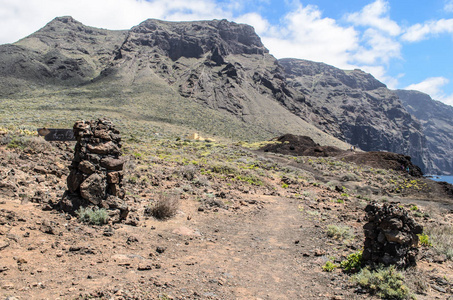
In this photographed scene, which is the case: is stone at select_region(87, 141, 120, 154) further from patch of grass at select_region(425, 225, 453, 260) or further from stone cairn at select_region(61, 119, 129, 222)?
patch of grass at select_region(425, 225, 453, 260)

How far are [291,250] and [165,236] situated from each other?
3385 millimetres

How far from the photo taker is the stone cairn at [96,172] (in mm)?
7078

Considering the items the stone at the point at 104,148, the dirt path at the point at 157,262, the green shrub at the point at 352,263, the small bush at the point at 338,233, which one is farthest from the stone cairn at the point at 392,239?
the stone at the point at 104,148

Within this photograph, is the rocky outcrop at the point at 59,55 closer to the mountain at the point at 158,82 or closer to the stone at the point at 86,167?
the mountain at the point at 158,82

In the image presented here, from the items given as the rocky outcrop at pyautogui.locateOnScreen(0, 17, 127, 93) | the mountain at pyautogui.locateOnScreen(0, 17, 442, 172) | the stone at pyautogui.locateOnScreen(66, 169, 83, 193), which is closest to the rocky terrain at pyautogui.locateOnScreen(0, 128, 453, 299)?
the stone at pyautogui.locateOnScreen(66, 169, 83, 193)

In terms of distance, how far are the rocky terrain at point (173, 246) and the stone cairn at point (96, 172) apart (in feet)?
1.42

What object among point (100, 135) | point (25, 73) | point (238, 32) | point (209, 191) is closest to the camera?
point (100, 135)

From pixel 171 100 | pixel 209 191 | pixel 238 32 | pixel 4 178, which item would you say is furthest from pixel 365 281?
pixel 238 32

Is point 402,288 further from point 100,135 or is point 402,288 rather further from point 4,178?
point 4,178

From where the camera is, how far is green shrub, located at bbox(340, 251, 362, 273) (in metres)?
5.84

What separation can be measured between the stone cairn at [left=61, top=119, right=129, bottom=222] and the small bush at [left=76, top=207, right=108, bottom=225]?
31cm

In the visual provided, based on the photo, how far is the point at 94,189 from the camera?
7.19m

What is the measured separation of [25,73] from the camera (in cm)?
8300

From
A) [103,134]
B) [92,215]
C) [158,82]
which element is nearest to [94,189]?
[92,215]
